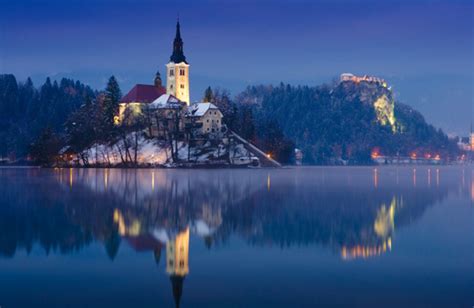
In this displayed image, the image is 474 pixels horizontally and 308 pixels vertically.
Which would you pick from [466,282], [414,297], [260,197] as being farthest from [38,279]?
[260,197]

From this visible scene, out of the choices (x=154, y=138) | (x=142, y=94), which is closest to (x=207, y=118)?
(x=154, y=138)

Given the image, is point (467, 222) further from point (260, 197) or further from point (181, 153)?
point (181, 153)

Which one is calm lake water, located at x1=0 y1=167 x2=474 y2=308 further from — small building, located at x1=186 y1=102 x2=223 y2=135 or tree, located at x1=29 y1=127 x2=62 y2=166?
small building, located at x1=186 y1=102 x2=223 y2=135

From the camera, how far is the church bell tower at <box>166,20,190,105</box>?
19200cm

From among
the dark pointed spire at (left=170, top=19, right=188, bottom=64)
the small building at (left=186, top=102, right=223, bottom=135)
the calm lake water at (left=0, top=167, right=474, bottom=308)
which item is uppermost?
the dark pointed spire at (left=170, top=19, right=188, bottom=64)

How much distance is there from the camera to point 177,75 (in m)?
192

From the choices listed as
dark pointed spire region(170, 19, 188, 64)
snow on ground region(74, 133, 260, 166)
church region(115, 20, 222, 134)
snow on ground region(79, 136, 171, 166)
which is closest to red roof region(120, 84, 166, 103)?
church region(115, 20, 222, 134)

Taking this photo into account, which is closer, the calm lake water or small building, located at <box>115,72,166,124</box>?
the calm lake water

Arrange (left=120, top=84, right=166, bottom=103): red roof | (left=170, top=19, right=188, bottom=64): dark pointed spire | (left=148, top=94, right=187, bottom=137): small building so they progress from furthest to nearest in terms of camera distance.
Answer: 1. (left=170, top=19, right=188, bottom=64): dark pointed spire
2. (left=120, top=84, right=166, bottom=103): red roof
3. (left=148, top=94, right=187, bottom=137): small building

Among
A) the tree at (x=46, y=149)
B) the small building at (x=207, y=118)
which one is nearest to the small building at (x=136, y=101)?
the small building at (x=207, y=118)

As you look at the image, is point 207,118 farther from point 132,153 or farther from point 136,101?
point 136,101

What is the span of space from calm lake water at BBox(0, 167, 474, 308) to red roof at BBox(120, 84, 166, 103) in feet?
463

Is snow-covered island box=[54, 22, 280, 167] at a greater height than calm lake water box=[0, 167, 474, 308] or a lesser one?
greater

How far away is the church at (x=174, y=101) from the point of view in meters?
172
